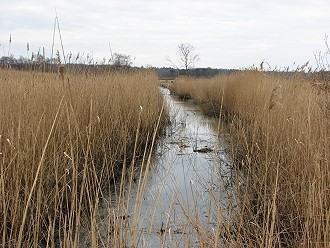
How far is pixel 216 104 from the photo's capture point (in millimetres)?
9891

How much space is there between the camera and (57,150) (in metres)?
2.67

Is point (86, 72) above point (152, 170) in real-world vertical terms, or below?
above

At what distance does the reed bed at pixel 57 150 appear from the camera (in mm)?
1685

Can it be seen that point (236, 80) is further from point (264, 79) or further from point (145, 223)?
point (145, 223)

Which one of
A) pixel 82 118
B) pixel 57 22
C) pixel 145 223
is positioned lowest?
pixel 145 223

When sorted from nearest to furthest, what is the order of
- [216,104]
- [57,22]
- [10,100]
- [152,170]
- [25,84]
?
[57,22]
[10,100]
[25,84]
[152,170]
[216,104]

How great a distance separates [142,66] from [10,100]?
6832 mm

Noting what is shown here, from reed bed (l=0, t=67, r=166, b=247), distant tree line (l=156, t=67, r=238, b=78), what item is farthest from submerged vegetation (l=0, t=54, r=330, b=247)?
distant tree line (l=156, t=67, r=238, b=78)

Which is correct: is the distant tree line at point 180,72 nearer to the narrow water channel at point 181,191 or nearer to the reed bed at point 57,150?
the narrow water channel at point 181,191

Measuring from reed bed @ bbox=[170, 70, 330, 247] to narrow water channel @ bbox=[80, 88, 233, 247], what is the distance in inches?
7.1

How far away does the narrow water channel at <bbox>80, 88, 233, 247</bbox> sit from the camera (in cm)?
198

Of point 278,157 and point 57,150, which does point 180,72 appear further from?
point 278,157

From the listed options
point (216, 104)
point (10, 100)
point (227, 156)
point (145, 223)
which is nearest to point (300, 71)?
point (227, 156)

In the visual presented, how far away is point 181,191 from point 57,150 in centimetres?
130
